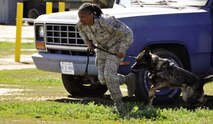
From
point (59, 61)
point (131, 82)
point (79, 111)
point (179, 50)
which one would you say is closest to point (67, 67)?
point (59, 61)

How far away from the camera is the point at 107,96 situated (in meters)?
12.8

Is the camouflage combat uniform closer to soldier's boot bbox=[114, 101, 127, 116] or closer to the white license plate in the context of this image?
soldier's boot bbox=[114, 101, 127, 116]

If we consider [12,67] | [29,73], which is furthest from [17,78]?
[12,67]

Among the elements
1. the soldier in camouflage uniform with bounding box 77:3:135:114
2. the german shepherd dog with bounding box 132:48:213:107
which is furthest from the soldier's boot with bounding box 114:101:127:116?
the german shepherd dog with bounding box 132:48:213:107

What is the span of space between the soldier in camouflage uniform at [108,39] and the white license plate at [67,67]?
1443 mm

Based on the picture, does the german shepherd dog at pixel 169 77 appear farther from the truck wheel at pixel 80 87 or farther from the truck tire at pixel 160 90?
the truck wheel at pixel 80 87

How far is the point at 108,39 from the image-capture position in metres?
9.97

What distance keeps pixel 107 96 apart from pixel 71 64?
1599 mm

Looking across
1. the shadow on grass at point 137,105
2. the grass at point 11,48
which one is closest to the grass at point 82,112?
the shadow on grass at point 137,105

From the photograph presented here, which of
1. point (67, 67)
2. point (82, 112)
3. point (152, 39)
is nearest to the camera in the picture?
point (82, 112)

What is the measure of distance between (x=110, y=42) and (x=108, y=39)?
0.05 meters

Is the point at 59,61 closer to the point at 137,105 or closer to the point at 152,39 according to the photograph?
the point at 152,39

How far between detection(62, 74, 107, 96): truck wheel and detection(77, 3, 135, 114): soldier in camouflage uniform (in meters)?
2.48

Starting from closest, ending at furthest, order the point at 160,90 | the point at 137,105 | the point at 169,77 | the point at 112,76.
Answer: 1. the point at 112,76
2. the point at 169,77
3. the point at 137,105
4. the point at 160,90
